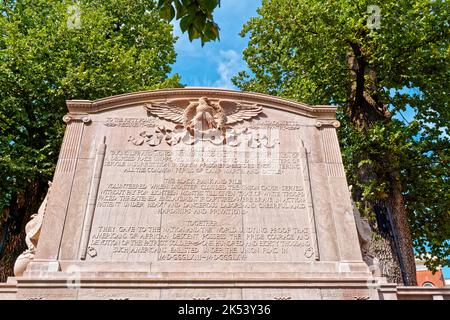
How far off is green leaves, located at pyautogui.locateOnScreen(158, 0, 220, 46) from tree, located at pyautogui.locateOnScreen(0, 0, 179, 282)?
10.7 meters

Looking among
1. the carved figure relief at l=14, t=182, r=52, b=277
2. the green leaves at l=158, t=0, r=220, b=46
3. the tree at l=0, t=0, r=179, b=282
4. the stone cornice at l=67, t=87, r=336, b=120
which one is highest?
the tree at l=0, t=0, r=179, b=282

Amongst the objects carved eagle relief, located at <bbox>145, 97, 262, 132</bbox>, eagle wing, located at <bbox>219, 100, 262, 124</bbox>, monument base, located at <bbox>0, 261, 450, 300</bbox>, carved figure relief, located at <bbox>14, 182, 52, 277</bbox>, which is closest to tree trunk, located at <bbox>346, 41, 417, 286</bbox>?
monument base, located at <bbox>0, 261, 450, 300</bbox>

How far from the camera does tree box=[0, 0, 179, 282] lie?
46.1ft

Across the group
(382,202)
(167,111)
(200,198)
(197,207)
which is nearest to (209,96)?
(167,111)

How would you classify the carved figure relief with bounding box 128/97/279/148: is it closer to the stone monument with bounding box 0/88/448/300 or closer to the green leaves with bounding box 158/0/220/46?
the stone monument with bounding box 0/88/448/300

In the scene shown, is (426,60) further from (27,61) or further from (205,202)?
(27,61)

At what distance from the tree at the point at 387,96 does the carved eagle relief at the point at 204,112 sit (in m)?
6.48

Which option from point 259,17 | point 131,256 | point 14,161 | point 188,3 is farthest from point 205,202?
point 259,17

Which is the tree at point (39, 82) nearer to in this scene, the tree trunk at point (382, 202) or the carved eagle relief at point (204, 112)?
the carved eagle relief at point (204, 112)

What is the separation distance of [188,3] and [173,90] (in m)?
4.86

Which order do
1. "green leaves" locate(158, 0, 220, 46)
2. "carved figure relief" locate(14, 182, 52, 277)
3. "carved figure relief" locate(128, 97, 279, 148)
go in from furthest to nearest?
"carved figure relief" locate(128, 97, 279, 148), "carved figure relief" locate(14, 182, 52, 277), "green leaves" locate(158, 0, 220, 46)

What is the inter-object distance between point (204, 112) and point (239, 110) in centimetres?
91

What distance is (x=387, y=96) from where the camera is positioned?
1642 centimetres

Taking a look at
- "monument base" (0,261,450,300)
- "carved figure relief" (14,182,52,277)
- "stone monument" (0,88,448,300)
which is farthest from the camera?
"carved figure relief" (14,182,52,277)
